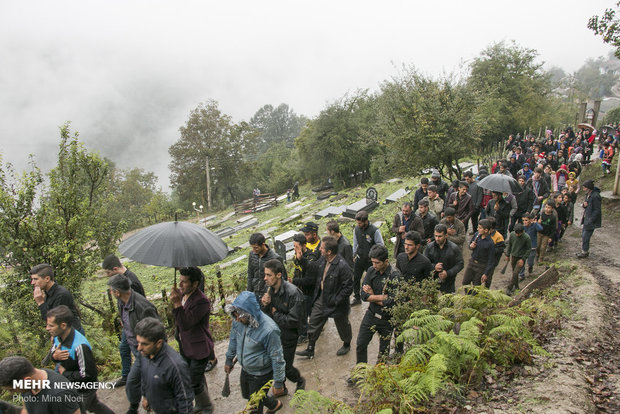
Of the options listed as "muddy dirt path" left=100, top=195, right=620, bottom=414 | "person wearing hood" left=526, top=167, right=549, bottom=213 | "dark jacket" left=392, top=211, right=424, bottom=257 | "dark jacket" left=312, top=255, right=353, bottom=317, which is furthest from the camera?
"person wearing hood" left=526, top=167, right=549, bottom=213

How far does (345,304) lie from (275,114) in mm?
109805

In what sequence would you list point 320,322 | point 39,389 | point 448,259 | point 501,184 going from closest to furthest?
point 39,389, point 320,322, point 448,259, point 501,184

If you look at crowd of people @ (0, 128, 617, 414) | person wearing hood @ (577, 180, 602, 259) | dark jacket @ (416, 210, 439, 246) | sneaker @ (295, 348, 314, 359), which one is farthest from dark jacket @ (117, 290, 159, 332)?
person wearing hood @ (577, 180, 602, 259)

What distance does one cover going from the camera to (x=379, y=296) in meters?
4.33

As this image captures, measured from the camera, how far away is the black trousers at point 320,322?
5035 mm

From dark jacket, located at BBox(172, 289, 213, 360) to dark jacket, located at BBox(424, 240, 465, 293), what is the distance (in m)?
3.25

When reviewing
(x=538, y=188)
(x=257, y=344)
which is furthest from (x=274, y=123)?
(x=257, y=344)

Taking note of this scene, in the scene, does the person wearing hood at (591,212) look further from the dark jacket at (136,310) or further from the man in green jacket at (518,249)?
the dark jacket at (136,310)

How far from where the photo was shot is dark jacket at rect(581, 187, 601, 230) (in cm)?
782

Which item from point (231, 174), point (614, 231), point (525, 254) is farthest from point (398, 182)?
point (231, 174)

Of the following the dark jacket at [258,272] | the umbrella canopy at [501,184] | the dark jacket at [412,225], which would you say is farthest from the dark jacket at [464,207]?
the dark jacket at [258,272]

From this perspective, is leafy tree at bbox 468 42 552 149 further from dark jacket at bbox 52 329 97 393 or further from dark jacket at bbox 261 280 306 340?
dark jacket at bbox 52 329 97 393

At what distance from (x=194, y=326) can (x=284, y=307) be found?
1032mm

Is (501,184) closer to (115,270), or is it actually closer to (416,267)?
(416,267)
